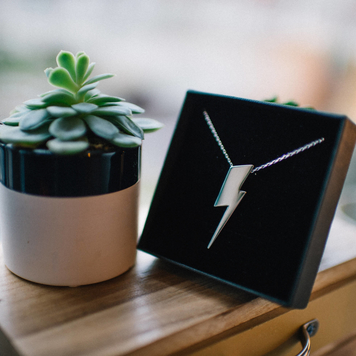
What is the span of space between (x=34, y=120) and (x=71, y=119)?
0.04 m

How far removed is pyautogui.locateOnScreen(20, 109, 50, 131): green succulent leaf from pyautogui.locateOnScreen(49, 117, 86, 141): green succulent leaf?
0.01 m

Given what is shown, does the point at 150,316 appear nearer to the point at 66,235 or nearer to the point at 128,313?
the point at 128,313

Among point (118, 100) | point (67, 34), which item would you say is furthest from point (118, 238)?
point (67, 34)

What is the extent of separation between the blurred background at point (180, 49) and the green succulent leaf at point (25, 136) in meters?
0.28

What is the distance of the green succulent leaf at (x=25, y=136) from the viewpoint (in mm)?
353

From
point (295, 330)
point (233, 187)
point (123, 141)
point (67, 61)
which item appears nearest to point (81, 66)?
point (67, 61)

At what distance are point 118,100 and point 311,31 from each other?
87 centimetres

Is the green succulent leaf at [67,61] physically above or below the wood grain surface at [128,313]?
above

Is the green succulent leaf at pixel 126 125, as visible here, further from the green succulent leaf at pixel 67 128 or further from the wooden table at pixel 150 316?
the wooden table at pixel 150 316

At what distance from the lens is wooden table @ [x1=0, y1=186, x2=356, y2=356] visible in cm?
35

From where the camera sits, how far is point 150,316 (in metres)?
0.39

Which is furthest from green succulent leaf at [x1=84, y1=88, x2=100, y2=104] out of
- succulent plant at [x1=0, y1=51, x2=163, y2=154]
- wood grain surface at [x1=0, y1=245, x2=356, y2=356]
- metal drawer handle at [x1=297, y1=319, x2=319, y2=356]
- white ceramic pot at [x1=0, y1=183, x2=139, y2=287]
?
metal drawer handle at [x1=297, y1=319, x2=319, y2=356]

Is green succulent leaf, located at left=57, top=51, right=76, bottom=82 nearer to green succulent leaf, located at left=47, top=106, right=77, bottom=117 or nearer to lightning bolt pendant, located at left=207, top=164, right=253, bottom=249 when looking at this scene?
green succulent leaf, located at left=47, top=106, right=77, bottom=117

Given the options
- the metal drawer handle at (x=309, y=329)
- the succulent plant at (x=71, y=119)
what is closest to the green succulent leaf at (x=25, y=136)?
the succulent plant at (x=71, y=119)
